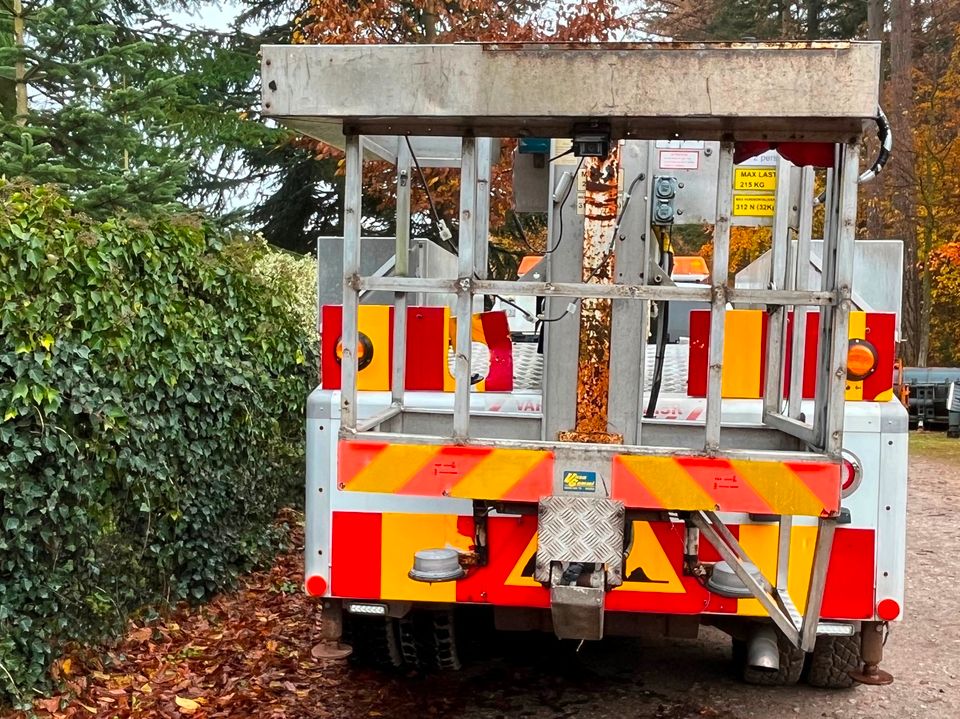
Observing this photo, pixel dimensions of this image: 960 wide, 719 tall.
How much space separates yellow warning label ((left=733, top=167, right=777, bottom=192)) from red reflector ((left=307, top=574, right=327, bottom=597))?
2.47 m

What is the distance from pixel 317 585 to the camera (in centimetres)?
436

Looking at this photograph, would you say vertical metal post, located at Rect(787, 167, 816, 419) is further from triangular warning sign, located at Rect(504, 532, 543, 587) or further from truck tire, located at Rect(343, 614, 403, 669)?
truck tire, located at Rect(343, 614, 403, 669)

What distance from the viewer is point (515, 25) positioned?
11086 mm

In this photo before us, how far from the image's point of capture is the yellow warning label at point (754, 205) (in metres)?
4.54

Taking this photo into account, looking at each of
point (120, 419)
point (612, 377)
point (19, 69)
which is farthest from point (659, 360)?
point (19, 69)

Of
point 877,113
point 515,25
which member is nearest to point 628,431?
point 877,113

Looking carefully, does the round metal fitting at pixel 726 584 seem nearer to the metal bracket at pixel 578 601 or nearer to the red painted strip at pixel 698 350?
the metal bracket at pixel 578 601

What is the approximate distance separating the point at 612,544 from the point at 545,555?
23 cm

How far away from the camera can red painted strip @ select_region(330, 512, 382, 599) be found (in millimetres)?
4305

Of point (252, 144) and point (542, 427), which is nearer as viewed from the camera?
point (542, 427)

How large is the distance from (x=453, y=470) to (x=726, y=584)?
3.64 feet

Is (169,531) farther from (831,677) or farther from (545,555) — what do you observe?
(831,677)

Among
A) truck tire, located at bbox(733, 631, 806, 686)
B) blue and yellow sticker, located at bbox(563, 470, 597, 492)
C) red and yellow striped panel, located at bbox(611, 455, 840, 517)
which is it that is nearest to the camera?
red and yellow striped panel, located at bbox(611, 455, 840, 517)

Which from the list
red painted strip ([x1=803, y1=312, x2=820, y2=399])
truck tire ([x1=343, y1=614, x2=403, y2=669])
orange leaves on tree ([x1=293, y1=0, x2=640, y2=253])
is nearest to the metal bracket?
red painted strip ([x1=803, y1=312, x2=820, y2=399])
